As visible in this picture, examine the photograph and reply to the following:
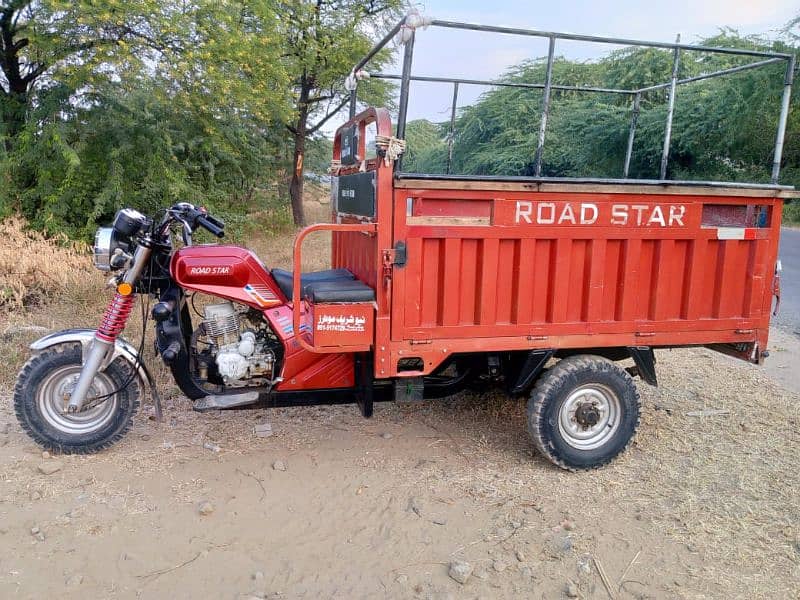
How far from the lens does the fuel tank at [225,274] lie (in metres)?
3.99

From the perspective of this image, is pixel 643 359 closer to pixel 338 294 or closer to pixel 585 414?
pixel 585 414

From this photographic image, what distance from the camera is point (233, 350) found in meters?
4.12

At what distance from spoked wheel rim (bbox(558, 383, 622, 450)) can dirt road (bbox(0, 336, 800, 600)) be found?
0.20m

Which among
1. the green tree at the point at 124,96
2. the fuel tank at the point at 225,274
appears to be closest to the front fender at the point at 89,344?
the fuel tank at the point at 225,274

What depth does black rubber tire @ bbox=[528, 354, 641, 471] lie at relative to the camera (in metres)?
4.04

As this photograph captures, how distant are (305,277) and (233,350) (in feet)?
2.50

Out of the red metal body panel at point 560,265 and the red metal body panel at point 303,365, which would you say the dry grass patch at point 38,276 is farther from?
the red metal body panel at point 560,265

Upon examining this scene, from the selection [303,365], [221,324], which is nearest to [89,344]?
[221,324]

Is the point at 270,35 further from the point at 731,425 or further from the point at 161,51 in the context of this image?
the point at 731,425

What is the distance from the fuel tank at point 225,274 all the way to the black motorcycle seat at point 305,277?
0.10 meters

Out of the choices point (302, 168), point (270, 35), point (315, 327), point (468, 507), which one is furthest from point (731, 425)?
point (302, 168)

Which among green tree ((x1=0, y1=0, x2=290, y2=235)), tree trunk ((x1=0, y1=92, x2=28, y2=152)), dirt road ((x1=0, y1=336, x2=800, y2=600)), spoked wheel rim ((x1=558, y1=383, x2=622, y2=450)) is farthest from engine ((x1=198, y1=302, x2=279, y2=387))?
tree trunk ((x1=0, y1=92, x2=28, y2=152))

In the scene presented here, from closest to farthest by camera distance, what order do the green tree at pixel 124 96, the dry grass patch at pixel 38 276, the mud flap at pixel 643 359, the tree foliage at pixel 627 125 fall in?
the mud flap at pixel 643 359
the dry grass patch at pixel 38 276
the green tree at pixel 124 96
the tree foliage at pixel 627 125

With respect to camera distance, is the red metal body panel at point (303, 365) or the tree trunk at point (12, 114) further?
the tree trunk at point (12, 114)
